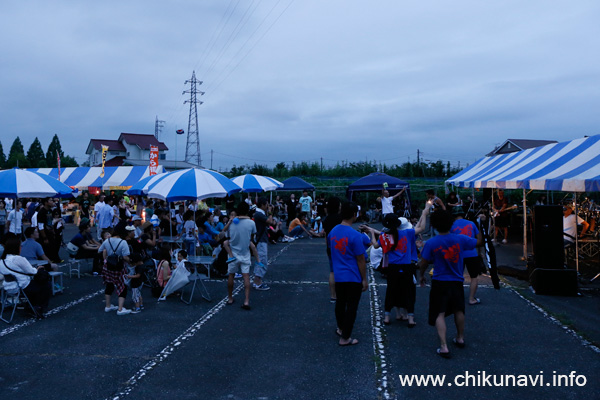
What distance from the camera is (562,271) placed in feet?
24.9

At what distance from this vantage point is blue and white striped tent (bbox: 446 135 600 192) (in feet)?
25.6

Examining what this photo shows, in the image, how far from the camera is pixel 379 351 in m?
4.96

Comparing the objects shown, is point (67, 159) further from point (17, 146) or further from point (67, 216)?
point (67, 216)

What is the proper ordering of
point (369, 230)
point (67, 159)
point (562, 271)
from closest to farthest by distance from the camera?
point (369, 230) < point (562, 271) < point (67, 159)

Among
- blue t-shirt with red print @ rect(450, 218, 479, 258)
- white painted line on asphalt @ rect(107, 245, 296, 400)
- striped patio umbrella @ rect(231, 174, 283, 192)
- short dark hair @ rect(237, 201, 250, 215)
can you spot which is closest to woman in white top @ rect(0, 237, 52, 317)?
white painted line on asphalt @ rect(107, 245, 296, 400)

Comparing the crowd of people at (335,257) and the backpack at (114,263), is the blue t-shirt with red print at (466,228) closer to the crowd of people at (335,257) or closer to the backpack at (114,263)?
the crowd of people at (335,257)

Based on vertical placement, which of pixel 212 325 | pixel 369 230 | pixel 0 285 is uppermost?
pixel 369 230

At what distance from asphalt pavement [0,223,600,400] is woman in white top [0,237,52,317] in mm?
290

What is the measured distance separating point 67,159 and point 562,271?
246 feet

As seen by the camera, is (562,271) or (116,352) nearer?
(116,352)

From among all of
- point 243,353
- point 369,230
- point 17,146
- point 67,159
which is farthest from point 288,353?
point 17,146

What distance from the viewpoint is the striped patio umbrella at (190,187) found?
8.69 metres

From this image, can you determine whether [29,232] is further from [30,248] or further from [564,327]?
[564,327]

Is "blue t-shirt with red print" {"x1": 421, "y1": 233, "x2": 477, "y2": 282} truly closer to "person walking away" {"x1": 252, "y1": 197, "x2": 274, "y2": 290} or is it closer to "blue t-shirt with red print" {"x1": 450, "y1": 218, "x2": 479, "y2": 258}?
"blue t-shirt with red print" {"x1": 450, "y1": 218, "x2": 479, "y2": 258}
